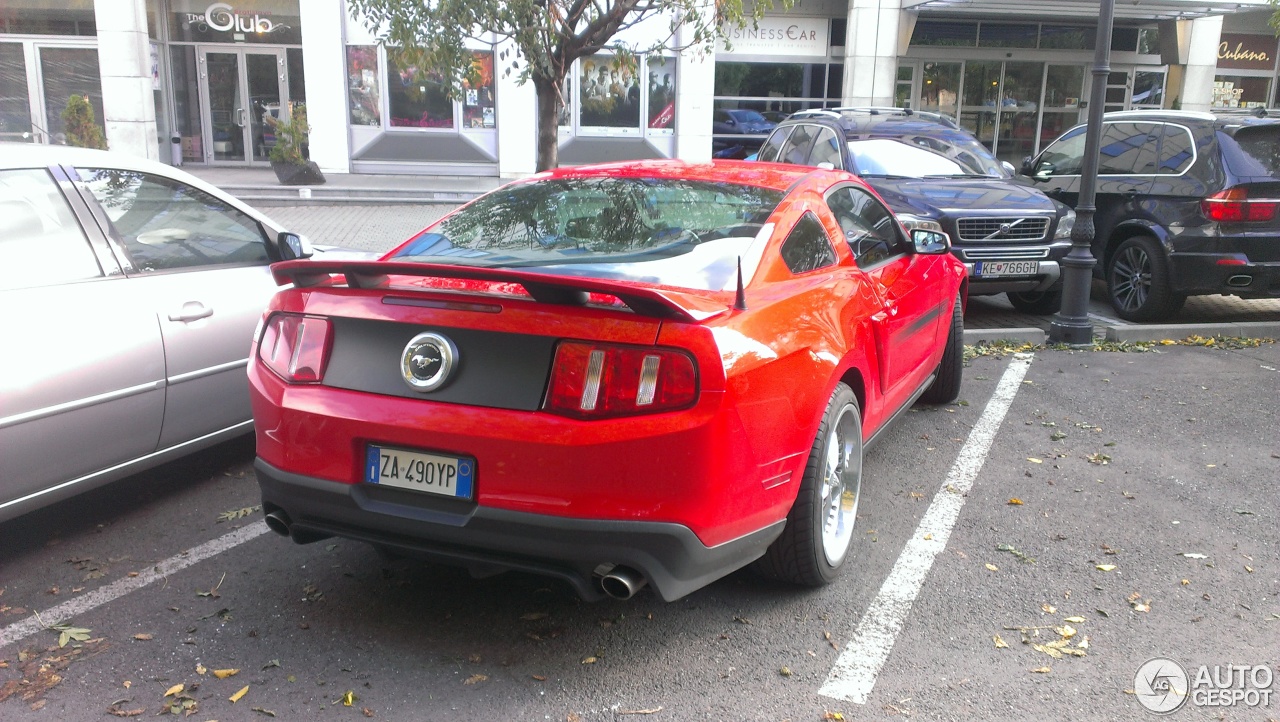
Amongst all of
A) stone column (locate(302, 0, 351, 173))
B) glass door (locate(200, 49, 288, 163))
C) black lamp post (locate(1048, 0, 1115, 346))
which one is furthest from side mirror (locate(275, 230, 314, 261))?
glass door (locate(200, 49, 288, 163))

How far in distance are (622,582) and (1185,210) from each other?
7361 millimetres

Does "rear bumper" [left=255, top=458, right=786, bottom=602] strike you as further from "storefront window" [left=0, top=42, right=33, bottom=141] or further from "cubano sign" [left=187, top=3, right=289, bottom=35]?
"storefront window" [left=0, top=42, right=33, bottom=141]

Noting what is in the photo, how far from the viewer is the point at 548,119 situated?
8836 millimetres

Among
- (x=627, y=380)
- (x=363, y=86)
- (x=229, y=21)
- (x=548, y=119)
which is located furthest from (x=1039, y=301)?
(x=229, y=21)

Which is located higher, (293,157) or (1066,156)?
(1066,156)

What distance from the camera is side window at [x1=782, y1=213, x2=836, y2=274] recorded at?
12.9ft

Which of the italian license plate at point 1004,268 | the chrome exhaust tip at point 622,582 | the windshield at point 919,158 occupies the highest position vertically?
the windshield at point 919,158

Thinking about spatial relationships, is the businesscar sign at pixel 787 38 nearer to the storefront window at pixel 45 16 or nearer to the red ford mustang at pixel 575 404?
the storefront window at pixel 45 16

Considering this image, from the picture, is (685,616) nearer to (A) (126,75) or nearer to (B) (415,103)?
(B) (415,103)

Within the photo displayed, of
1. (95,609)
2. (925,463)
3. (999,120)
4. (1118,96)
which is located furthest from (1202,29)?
(95,609)

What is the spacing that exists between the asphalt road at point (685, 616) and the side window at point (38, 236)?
1136 millimetres

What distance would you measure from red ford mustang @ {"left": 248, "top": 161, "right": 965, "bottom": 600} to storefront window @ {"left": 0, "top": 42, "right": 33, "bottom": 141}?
20126 mm

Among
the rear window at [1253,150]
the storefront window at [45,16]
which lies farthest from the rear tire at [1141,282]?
the storefront window at [45,16]

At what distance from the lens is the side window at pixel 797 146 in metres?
10.2
